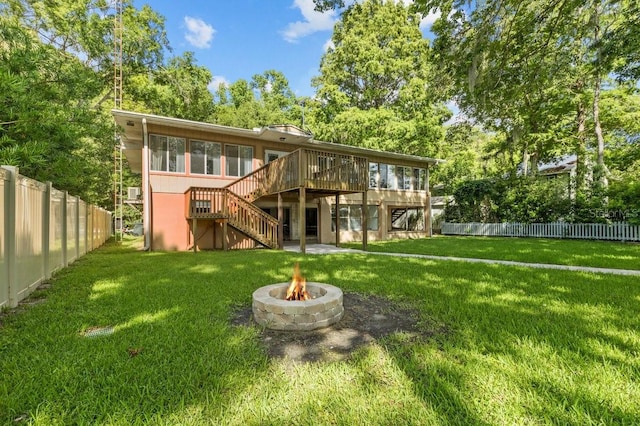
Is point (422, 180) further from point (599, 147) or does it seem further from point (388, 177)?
point (599, 147)

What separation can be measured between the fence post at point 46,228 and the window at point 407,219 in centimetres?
1585

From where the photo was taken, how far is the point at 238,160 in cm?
1248

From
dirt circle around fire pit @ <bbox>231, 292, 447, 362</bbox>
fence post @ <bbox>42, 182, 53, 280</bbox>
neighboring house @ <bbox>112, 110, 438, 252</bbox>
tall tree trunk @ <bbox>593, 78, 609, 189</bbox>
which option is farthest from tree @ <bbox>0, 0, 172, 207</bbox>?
tall tree trunk @ <bbox>593, 78, 609, 189</bbox>

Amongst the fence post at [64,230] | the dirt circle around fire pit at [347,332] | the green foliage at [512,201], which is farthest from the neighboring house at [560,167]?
the fence post at [64,230]

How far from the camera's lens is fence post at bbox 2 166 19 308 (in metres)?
3.66

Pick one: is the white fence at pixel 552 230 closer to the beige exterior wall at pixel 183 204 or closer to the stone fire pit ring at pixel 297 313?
the beige exterior wall at pixel 183 204

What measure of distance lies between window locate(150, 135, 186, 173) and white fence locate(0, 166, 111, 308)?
376 centimetres

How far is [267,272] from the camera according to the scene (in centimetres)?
619

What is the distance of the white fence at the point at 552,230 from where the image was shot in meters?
13.3

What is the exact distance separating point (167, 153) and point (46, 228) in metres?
6.39

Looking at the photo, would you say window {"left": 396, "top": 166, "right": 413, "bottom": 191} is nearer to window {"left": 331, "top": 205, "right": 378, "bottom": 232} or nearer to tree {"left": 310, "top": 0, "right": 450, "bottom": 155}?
window {"left": 331, "top": 205, "right": 378, "bottom": 232}

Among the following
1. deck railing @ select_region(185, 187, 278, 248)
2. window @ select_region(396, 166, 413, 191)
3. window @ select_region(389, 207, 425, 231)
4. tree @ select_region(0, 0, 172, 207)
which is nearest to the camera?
tree @ select_region(0, 0, 172, 207)

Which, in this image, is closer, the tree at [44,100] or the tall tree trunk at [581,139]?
the tree at [44,100]

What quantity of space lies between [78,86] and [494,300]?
30.8ft
